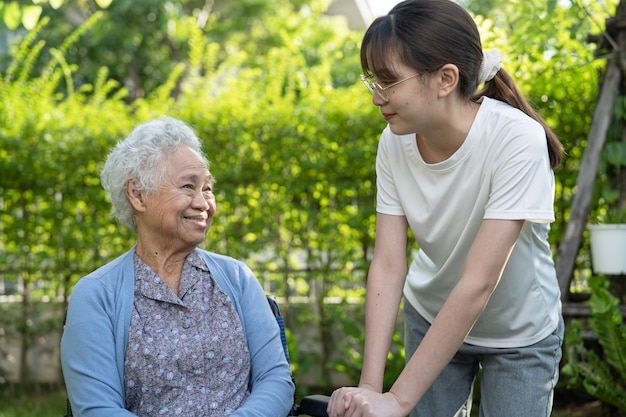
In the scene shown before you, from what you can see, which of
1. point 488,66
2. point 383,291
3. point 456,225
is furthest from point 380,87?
point 383,291

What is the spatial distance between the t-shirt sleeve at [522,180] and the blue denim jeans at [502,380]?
0.38 m

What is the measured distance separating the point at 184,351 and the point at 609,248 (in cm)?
263

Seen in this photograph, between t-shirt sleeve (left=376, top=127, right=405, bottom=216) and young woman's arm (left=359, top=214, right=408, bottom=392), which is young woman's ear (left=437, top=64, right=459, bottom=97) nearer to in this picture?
t-shirt sleeve (left=376, top=127, right=405, bottom=216)

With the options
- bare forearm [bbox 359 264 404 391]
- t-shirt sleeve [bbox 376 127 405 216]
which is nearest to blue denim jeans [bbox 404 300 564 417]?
bare forearm [bbox 359 264 404 391]

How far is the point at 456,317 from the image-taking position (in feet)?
6.19

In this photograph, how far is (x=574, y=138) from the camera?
195 inches

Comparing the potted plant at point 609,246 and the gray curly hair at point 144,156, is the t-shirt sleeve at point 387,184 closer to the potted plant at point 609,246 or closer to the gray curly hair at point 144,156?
the gray curly hair at point 144,156

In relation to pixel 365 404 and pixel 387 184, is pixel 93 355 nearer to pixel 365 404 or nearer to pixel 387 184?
pixel 365 404

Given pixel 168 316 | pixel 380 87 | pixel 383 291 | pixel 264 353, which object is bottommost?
pixel 264 353

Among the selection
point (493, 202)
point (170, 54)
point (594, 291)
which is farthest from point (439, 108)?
point (170, 54)

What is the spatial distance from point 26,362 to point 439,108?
4.58 metres

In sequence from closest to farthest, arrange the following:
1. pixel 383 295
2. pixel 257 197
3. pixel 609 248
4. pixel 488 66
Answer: pixel 488 66 → pixel 383 295 → pixel 609 248 → pixel 257 197

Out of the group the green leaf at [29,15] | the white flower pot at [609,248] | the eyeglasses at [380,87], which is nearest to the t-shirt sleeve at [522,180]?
the eyeglasses at [380,87]

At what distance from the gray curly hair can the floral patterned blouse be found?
197 mm
